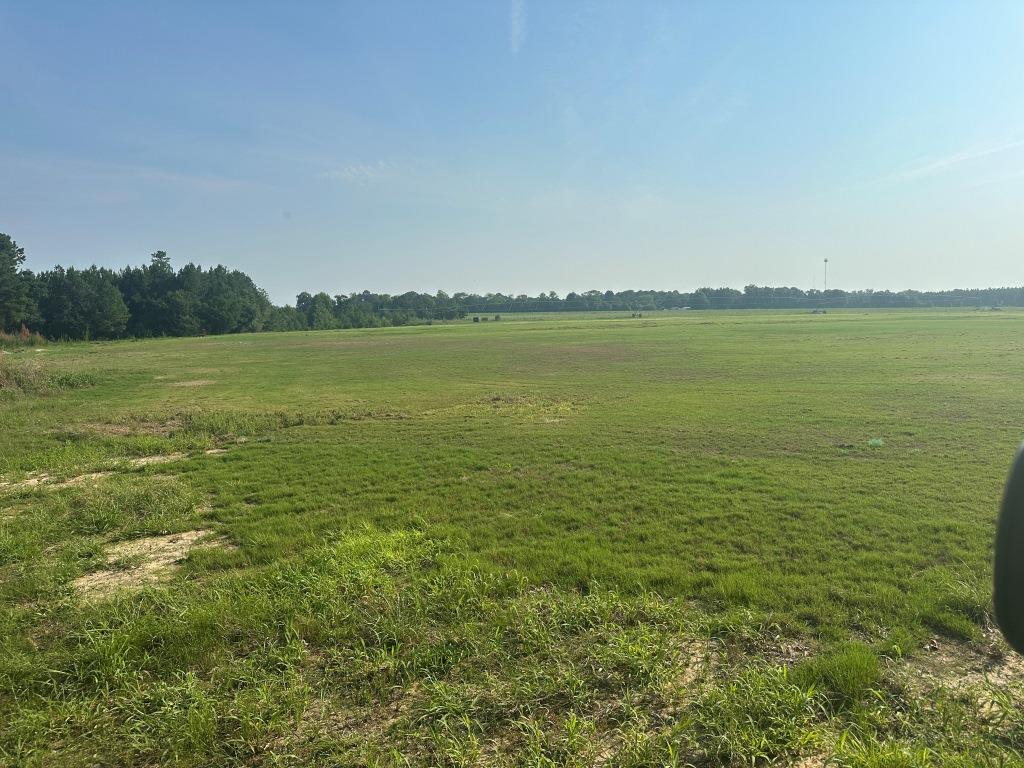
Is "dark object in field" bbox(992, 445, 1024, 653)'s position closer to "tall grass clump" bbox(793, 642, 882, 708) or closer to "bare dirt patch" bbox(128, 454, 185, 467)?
"tall grass clump" bbox(793, 642, 882, 708)

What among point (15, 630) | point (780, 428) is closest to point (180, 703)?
point (15, 630)

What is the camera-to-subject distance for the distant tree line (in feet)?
247

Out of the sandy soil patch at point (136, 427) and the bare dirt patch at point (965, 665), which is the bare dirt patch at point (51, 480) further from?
the bare dirt patch at point (965, 665)

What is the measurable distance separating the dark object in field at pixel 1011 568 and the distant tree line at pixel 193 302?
292 feet

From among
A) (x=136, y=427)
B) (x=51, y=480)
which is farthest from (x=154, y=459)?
(x=136, y=427)

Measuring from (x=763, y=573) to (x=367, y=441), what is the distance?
1016 centimetres

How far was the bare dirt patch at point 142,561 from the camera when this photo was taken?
6133mm

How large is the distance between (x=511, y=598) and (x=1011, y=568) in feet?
15.3

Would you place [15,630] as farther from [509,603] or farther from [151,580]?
[509,603]

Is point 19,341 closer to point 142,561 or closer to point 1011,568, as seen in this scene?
point 142,561

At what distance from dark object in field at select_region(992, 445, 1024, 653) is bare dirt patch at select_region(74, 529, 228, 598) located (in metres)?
7.06

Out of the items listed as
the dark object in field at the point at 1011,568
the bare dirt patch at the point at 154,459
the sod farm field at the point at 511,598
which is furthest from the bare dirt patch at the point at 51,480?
the dark object in field at the point at 1011,568

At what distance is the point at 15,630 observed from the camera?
5086 millimetres

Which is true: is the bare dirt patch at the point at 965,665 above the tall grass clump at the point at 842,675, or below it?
below
